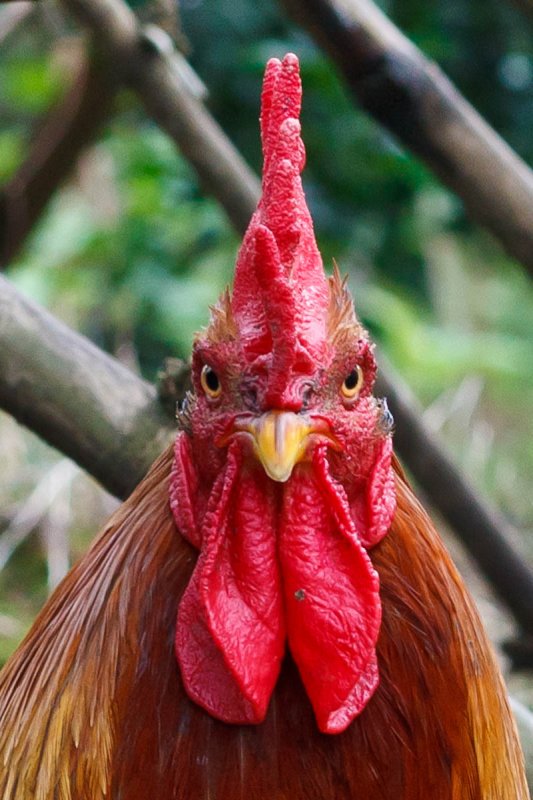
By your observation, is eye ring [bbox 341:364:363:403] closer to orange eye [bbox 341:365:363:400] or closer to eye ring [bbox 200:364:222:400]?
orange eye [bbox 341:365:363:400]

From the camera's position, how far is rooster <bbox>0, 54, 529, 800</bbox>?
1.89m

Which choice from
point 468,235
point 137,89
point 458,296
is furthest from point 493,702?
point 458,296

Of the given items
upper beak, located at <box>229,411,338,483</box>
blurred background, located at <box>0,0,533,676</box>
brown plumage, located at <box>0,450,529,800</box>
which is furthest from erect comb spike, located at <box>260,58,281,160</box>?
blurred background, located at <box>0,0,533,676</box>

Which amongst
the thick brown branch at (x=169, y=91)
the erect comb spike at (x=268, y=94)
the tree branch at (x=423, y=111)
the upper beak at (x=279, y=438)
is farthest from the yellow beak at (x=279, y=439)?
the thick brown branch at (x=169, y=91)

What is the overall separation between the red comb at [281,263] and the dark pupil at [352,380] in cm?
8

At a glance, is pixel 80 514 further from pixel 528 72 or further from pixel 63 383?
pixel 528 72

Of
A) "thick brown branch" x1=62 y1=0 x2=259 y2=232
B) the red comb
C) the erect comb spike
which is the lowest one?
the red comb

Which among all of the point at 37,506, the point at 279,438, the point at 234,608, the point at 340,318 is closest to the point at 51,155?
the point at 37,506

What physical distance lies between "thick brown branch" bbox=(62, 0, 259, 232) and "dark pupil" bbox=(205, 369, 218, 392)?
2.12 meters

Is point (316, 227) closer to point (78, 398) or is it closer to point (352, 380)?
point (78, 398)

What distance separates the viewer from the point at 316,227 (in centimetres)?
623

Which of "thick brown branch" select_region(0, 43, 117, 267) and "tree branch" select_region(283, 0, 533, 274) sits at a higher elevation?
"thick brown branch" select_region(0, 43, 117, 267)

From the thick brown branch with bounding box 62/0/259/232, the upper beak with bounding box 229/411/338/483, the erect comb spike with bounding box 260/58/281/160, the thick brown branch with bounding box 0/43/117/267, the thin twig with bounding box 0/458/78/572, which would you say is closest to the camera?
the upper beak with bounding box 229/411/338/483

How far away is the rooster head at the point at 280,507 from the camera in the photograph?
1.86m
